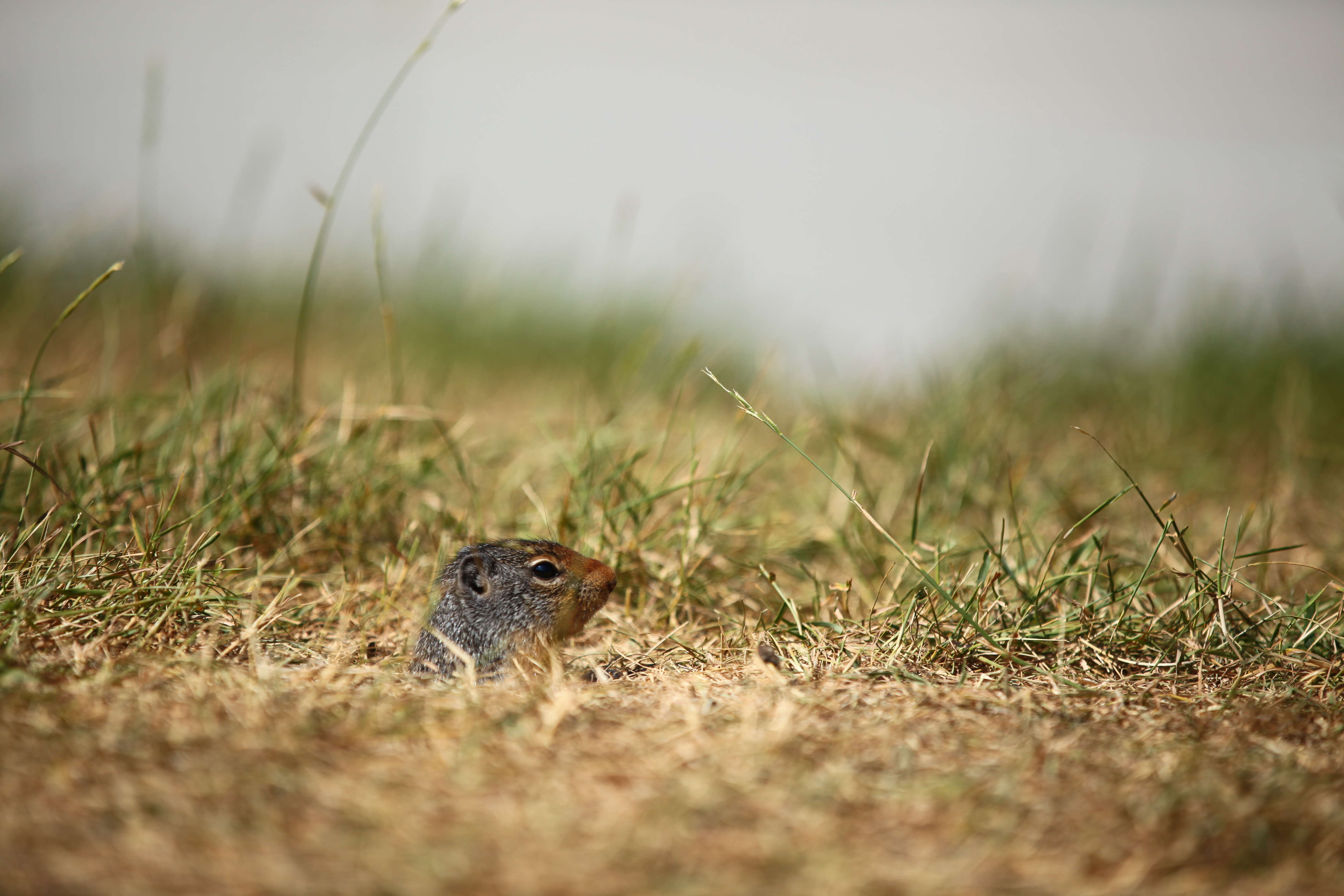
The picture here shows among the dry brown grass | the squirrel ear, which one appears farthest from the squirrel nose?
the dry brown grass

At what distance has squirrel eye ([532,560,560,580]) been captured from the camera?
2.28 metres

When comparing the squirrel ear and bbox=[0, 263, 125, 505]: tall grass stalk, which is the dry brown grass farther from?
bbox=[0, 263, 125, 505]: tall grass stalk

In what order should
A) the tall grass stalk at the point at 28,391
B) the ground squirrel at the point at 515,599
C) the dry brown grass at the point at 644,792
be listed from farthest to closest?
the ground squirrel at the point at 515,599 → the tall grass stalk at the point at 28,391 → the dry brown grass at the point at 644,792

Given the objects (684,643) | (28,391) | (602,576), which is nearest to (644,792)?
(684,643)

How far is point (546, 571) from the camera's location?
2.29 meters

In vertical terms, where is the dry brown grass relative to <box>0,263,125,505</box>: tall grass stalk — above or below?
below

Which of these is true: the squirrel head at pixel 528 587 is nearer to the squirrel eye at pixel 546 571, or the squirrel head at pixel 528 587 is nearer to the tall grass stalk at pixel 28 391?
the squirrel eye at pixel 546 571

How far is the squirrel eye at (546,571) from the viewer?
2275mm

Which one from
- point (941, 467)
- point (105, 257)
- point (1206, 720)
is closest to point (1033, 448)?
point (941, 467)

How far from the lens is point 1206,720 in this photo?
5.62 ft

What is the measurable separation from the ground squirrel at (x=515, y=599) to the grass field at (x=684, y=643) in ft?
0.41

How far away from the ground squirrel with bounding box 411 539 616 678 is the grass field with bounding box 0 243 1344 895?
12cm

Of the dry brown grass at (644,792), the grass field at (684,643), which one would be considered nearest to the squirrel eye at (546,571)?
the grass field at (684,643)

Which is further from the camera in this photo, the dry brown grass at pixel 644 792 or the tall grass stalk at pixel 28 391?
the tall grass stalk at pixel 28 391
